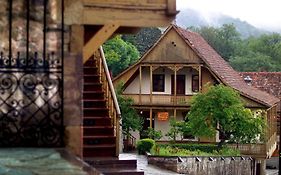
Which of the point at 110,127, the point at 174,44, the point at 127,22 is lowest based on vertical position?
the point at 110,127

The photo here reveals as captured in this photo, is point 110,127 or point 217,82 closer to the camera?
point 110,127

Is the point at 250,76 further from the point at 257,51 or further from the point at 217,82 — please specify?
the point at 257,51

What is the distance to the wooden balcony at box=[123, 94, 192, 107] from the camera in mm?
39469

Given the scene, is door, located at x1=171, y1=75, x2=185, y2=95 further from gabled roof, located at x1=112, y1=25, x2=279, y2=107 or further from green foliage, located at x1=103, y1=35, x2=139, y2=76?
green foliage, located at x1=103, y1=35, x2=139, y2=76

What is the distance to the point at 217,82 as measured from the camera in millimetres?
38312

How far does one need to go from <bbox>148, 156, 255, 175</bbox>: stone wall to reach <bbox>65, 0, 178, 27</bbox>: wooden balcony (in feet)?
42.7

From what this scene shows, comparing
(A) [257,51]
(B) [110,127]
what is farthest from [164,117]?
(A) [257,51]

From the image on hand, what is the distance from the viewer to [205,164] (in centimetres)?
2456

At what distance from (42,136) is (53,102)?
41 centimetres

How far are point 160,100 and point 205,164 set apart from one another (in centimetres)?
1551

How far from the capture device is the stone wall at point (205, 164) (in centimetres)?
2171

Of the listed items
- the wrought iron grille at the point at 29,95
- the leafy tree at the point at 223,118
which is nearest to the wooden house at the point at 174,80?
the leafy tree at the point at 223,118

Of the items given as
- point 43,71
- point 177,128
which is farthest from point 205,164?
point 43,71

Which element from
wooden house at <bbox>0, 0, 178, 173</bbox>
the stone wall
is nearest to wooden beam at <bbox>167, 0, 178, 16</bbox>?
wooden house at <bbox>0, 0, 178, 173</bbox>
